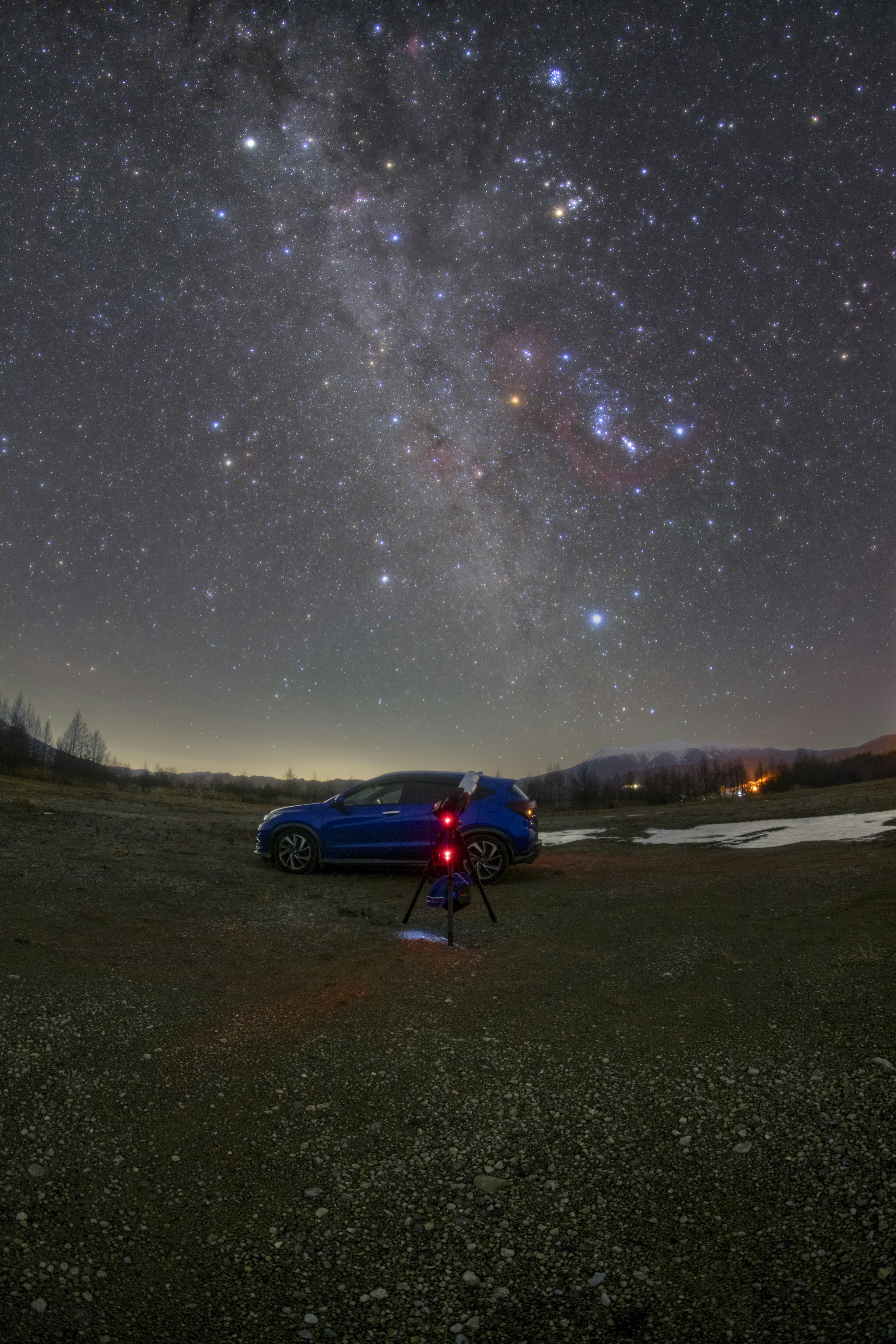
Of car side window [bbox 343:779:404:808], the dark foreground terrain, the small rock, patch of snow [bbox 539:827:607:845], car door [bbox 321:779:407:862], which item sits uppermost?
car side window [bbox 343:779:404:808]

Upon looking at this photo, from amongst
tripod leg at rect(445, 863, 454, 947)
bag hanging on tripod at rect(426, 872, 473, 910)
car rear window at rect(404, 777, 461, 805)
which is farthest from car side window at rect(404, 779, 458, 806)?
tripod leg at rect(445, 863, 454, 947)

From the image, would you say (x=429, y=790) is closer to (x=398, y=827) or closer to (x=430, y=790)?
(x=430, y=790)

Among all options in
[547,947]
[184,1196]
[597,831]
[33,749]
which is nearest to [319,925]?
[547,947]

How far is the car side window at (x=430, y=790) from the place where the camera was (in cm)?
965

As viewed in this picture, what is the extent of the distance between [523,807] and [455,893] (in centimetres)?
335

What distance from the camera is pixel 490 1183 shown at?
9.25 feet

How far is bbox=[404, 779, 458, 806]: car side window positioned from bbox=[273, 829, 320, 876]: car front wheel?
157 cm

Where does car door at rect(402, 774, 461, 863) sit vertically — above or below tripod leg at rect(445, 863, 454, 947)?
above

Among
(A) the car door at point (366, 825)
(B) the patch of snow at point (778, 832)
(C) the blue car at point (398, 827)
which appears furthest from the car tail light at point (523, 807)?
(B) the patch of snow at point (778, 832)

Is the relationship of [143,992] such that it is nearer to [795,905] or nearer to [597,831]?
[795,905]

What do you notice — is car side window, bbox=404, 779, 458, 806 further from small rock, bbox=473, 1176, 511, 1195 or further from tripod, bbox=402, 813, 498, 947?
small rock, bbox=473, 1176, 511, 1195

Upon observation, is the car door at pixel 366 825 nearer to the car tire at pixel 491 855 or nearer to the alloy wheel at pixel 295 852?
the alloy wheel at pixel 295 852

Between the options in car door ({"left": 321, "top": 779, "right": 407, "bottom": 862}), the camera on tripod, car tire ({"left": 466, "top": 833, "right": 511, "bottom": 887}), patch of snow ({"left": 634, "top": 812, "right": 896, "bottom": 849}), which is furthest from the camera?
patch of snow ({"left": 634, "top": 812, "right": 896, "bottom": 849})

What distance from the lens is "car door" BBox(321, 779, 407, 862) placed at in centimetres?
954
